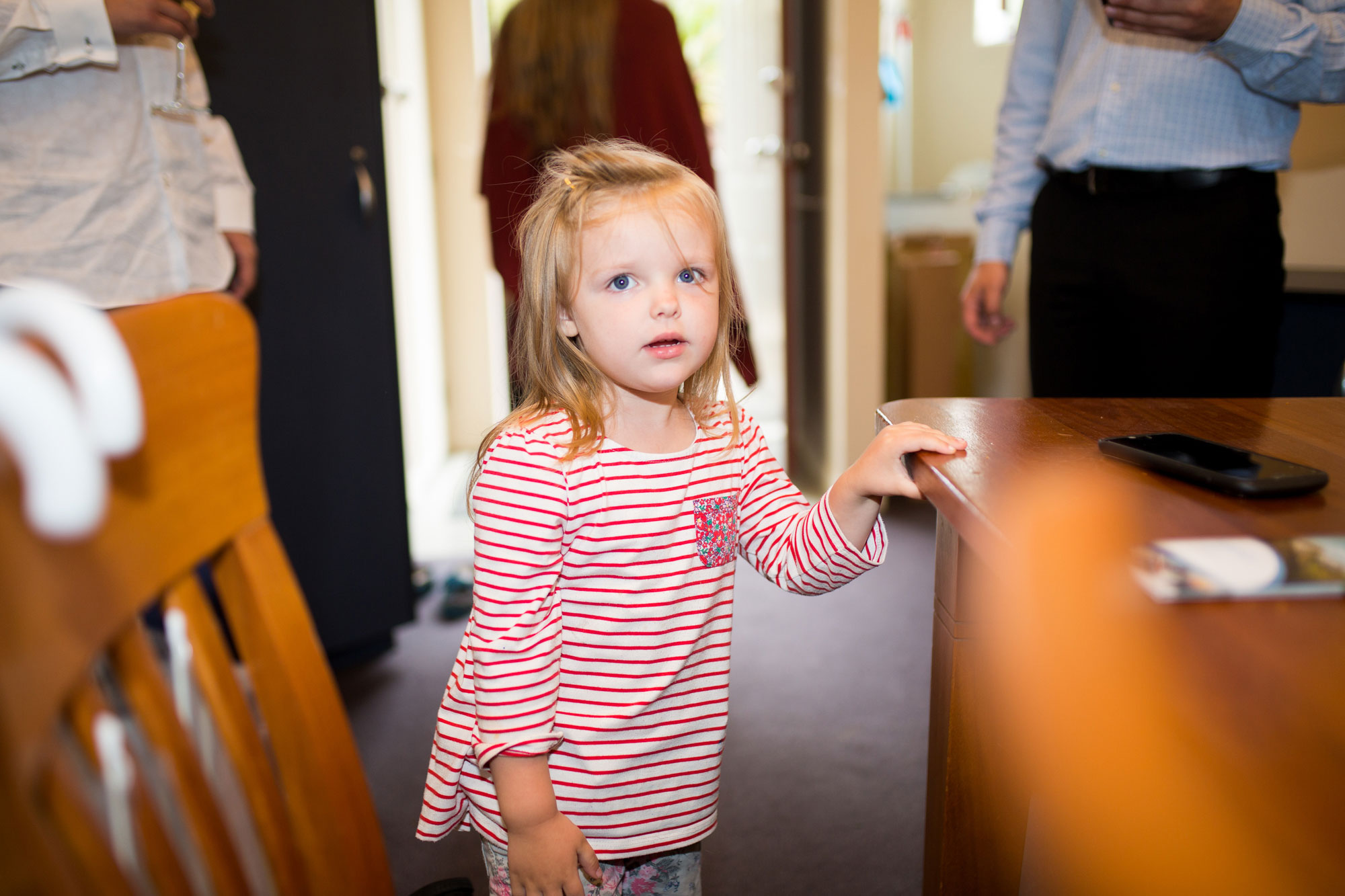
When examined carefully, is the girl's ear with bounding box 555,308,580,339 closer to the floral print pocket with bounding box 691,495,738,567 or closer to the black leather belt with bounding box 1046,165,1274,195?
the floral print pocket with bounding box 691,495,738,567

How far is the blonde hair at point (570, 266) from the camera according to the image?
2.67ft

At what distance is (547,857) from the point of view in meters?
0.72

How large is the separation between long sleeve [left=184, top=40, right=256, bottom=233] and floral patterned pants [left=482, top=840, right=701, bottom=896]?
1117mm

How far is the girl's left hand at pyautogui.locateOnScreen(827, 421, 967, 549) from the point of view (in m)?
0.71

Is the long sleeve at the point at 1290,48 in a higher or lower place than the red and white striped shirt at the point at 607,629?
higher

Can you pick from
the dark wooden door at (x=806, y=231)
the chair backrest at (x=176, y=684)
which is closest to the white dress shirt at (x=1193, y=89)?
the chair backrest at (x=176, y=684)

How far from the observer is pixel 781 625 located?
2.14 meters

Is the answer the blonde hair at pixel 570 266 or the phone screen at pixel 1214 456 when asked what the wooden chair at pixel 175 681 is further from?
the phone screen at pixel 1214 456

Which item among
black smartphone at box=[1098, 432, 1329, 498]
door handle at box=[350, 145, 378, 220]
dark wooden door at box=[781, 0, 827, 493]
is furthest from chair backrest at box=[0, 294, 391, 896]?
dark wooden door at box=[781, 0, 827, 493]

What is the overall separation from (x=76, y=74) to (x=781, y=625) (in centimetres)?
164

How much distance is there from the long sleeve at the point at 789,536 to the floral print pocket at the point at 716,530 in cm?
3

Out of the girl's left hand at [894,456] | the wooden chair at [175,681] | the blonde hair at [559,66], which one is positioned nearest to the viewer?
the wooden chair at [175,681]

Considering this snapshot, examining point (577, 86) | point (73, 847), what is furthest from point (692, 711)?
point (577, 86)

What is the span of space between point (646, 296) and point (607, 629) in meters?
0.28
